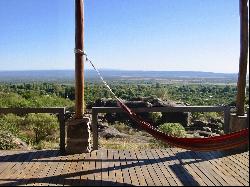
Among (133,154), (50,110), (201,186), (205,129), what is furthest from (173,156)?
(205,129)

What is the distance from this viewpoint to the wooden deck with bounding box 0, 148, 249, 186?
13.7 feet

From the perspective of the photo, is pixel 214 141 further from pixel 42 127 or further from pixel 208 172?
pixel 42 127

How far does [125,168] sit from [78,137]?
96 centimetres

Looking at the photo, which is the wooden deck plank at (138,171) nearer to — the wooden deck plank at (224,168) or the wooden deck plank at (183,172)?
the wooden deck plank at (183,172)

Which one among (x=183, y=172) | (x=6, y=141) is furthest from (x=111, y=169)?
(x=6, y=141)

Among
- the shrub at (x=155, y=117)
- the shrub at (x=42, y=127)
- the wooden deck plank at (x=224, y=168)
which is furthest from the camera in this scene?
the shrub at (x=155, y=117)

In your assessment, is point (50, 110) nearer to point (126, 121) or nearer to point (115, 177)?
point (115, 177)

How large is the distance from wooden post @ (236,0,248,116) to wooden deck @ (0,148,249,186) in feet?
2.07

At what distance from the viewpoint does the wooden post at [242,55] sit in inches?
196

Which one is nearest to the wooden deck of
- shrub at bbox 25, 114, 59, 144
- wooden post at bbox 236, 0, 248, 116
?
wooden post at bbox 236, 0, 248, 116

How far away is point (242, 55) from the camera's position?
16.6ft

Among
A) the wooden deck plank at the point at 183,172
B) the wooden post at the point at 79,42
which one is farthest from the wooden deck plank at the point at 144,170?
the wooden post at the point at 79,42

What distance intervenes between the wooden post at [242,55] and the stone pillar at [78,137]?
1.88m

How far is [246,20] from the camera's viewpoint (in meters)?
4.98
